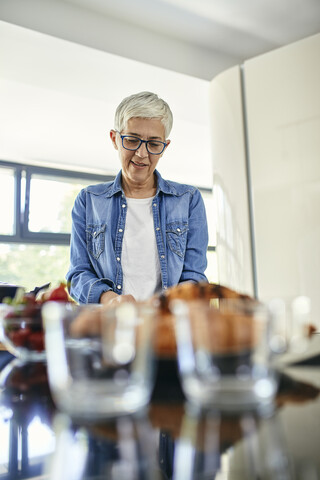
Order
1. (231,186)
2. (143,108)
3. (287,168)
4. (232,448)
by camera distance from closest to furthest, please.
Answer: (232,448), (143,108), (287,168), (231,186)

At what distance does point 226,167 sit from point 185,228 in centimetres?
135

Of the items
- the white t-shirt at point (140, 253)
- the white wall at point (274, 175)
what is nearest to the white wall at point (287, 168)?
the white wall at point (274, 175)

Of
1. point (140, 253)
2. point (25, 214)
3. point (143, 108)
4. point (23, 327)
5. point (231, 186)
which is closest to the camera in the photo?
point (23, 327)

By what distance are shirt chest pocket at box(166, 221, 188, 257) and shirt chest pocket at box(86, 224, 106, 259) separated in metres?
0.20

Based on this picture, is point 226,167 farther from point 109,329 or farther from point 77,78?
point 109,329

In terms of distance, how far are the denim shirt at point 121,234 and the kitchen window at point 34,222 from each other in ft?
9.85

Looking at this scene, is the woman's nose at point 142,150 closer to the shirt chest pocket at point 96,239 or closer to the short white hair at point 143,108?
the short white hair at point 143,108

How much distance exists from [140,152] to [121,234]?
0.86ft

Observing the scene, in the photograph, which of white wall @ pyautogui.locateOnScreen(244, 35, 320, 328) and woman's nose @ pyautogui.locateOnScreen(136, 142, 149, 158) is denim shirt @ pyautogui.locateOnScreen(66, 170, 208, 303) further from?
white wall @ pyautogui.locateOnScreen(244, 35, 320, 328)

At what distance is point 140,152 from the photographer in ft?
4.88

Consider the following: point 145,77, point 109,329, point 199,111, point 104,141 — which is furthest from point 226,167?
point 109,329

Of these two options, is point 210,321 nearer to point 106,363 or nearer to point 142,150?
point 106,363

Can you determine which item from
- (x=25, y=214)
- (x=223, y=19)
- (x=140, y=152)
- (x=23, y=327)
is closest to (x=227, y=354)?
Result: (x=23, y=327)

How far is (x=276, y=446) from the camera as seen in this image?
12.5 inches
